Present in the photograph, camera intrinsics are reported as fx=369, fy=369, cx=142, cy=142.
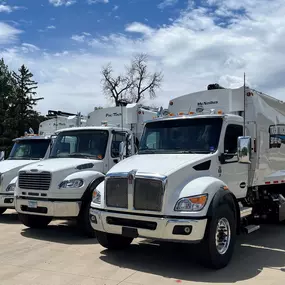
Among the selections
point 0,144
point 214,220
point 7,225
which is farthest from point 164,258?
point 0,144

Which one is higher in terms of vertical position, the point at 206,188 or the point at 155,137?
the point at 155,137

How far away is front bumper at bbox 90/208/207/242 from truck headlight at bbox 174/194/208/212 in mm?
158

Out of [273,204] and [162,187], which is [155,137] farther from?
[273,204]

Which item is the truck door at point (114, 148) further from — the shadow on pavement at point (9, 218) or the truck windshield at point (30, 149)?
the shadow on pavement at point (9, 218)

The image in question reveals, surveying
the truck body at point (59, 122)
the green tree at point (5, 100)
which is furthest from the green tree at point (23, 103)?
the truck body at point (59, 122)

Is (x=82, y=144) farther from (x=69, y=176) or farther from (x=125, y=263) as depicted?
(x=125, y=263)

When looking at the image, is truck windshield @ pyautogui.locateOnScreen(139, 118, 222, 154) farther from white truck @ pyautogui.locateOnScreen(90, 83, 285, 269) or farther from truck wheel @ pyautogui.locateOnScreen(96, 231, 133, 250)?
truck wheel @ pyautogui.locateOnScreen(96, 231, 133, 250)

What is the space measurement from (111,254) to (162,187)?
76.7 inches

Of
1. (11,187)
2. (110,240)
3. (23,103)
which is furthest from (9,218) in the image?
(23,103)

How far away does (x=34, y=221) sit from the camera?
354 inches

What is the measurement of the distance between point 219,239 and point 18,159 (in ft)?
25.0

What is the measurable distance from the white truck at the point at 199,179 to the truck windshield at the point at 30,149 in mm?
5033

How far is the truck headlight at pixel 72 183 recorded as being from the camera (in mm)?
8086

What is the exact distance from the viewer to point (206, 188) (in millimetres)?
5719
